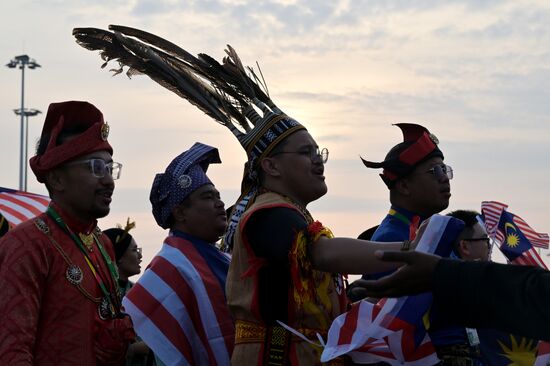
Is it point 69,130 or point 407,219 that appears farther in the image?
point 407,219

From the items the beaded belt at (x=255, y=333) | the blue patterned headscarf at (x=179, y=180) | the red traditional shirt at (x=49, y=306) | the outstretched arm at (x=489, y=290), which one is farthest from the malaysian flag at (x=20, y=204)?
the outstretched arm at (x=489, y=290)

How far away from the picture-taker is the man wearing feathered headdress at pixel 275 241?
4.70m

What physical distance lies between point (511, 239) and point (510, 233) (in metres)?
0.11

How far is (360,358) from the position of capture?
5043 mm

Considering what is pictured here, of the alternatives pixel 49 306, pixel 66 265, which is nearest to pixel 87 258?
pixel 66 265

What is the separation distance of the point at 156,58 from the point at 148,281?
52.5 inches

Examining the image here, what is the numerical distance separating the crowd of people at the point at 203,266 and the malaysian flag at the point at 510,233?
363 centimetres

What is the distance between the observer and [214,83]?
586 centimetres

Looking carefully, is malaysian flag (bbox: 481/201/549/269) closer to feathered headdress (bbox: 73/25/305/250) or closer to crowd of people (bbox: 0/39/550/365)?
crowd of people (bbox: 0/39/550/365)

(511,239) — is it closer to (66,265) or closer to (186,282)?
(186,282)

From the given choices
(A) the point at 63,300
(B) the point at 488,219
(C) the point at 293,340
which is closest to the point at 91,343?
→ (A) the point at 63,300

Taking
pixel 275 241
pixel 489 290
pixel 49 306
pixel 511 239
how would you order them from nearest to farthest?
pixel 489 290 → pixel 275 241 → pixel 49 306 → pixel 511 239

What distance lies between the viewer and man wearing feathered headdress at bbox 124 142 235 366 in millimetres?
5926

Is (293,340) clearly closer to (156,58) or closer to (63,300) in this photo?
(63,300)
